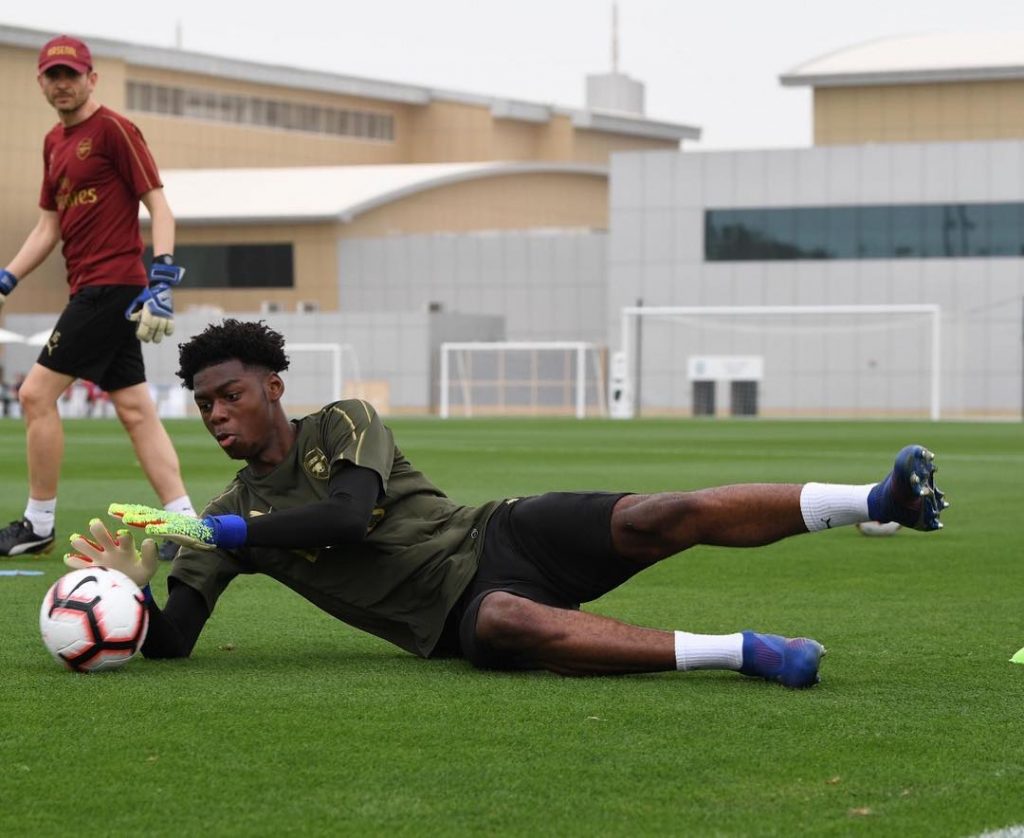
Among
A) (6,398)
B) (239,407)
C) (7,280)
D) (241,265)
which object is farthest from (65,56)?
(241,265)

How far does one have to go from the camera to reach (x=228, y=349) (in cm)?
528

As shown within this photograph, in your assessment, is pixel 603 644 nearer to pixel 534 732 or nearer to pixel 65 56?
pixel 534 732

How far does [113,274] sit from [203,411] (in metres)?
3.44

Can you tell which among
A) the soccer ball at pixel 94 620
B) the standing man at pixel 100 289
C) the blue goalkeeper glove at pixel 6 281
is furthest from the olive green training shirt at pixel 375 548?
the blue goalkeeper glove at pixel 6 281

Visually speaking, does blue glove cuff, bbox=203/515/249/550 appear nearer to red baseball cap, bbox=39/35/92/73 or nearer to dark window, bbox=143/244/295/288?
red baseball cap, bbox=39/35/92/73

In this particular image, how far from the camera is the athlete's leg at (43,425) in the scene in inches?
328

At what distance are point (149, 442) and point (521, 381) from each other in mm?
45404

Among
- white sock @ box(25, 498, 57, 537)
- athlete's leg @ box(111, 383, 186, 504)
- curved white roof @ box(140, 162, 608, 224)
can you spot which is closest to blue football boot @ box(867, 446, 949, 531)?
athlete's leg @ box(111, 383, 186, 504)

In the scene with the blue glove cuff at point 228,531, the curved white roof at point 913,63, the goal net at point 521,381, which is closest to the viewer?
the blue glove cuff at point 228,531

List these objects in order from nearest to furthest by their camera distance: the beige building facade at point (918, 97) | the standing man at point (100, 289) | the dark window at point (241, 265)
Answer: the standing man at point (100, 289) < the beige building facade at point (918, 97) < the dark window at point (241, 265)

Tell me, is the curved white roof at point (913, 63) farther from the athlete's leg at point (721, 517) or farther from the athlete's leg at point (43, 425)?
the athlete's leg at point (721, 517)

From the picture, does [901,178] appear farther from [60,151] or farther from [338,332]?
[60,151]

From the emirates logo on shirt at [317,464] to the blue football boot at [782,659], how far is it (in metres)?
1.30

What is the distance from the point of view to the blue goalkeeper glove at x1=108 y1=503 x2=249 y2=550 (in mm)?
4742
